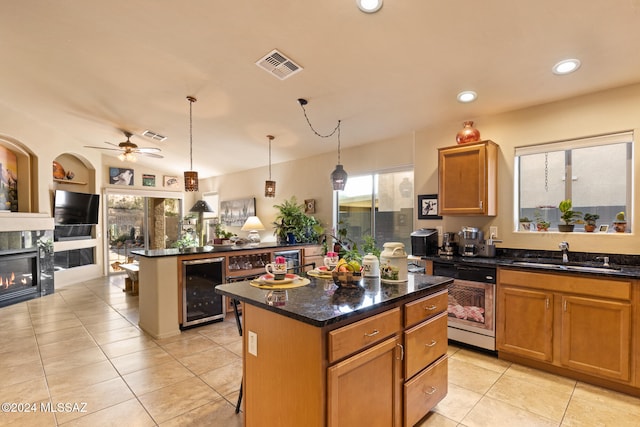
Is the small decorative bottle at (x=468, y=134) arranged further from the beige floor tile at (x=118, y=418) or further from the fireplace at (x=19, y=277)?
the fireplace at (x=19, y=277)

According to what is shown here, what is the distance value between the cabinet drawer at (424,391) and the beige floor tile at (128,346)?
2.73 m

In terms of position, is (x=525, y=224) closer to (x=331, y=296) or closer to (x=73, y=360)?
(x=331, y=296)

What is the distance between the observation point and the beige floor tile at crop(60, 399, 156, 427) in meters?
2.07

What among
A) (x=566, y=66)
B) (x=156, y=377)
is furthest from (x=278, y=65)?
(x=156, y=377)

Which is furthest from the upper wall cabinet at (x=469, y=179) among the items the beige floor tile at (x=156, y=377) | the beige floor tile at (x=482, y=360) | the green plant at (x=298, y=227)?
the beige floor tile at (x=156, y=377)

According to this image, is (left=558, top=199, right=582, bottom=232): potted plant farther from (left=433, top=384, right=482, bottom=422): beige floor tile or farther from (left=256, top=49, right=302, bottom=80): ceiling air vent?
(left=256, top=49, right=302, bottom=80): ceiling air vent

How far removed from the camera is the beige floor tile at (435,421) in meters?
2.07

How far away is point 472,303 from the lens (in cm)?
315

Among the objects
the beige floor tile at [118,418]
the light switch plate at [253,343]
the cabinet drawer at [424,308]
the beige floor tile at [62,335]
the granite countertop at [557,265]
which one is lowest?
the beige floor tile at [62,335]

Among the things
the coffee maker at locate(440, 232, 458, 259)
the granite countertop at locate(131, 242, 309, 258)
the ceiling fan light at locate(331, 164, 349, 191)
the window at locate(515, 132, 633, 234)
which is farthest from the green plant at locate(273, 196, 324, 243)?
the window at locate(515, 132, 633, 234)

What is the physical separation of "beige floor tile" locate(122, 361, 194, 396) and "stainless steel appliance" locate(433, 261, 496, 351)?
262 centimetres

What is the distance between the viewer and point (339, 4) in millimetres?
2186

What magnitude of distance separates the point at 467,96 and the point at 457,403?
2.79 metres

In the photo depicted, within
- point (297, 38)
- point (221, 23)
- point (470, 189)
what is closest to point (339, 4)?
point (297, 38)
